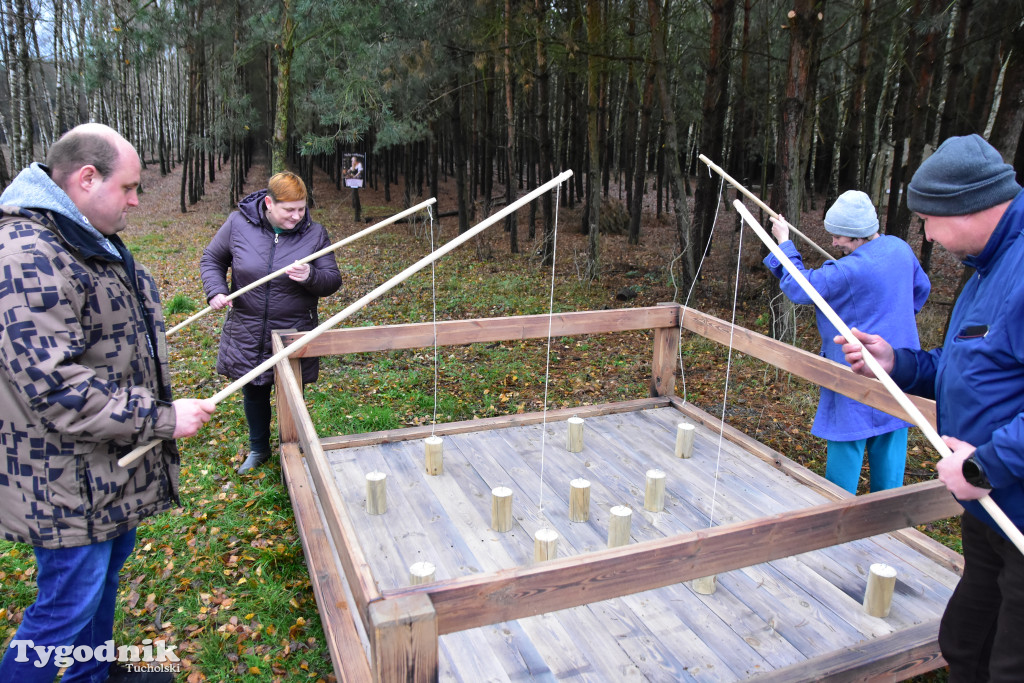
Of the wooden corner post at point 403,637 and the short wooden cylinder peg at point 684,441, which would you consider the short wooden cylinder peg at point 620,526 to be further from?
the wooden corner post at point 403,637

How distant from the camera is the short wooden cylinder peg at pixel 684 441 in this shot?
456 centimetres

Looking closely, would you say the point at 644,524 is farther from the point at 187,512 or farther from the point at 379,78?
the point at 379,78

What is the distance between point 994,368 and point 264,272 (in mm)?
3850

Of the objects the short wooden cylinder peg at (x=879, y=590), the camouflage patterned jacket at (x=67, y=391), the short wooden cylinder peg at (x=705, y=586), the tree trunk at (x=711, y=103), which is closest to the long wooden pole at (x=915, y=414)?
the short wooden cylinder peg at (x=879, y=590)

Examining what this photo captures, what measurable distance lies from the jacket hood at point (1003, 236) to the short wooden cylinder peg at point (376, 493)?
2950 millimetres

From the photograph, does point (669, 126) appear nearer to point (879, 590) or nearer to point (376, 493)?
point (376, 493)

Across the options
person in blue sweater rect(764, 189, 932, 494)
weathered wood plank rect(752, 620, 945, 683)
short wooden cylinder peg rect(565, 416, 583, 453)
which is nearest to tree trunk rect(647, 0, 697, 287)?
short wooden cylinder peg rect(565, 416, 583, 453)

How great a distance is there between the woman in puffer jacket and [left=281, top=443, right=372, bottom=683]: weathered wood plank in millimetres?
777

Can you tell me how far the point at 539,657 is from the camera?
2.82 m

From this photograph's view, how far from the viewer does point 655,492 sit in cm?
387

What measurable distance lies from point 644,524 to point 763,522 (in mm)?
1659

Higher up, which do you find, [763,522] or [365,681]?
[763,522]

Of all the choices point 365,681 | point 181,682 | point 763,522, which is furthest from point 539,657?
point 181,682

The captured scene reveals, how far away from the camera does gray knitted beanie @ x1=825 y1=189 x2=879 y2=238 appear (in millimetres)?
3510
